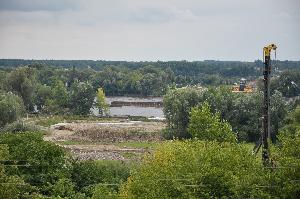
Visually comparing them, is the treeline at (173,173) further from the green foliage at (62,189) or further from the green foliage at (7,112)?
the green foliage at (7,112)

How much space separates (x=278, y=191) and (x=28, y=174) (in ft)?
58.2

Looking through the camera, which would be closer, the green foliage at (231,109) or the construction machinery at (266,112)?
the construction machinery at (266,112)

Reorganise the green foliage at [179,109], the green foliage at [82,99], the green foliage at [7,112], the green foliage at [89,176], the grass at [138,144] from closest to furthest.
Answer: the green foliage at [89,176]
the green foliage at [179,109]
the grass at [138,144]
the green foliage at [7,112]
the green foliage at [82,99]

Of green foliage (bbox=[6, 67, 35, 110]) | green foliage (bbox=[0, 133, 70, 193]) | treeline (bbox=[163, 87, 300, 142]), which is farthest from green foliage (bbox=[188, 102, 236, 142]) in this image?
green foliage (bbox=[6, 67, 35, 110])

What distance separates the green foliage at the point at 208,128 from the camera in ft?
124

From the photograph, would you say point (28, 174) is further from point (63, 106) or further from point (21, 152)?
point (63, 106)

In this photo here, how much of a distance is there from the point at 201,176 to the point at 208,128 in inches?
725

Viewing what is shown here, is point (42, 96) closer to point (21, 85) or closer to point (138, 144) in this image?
point (21, 85)

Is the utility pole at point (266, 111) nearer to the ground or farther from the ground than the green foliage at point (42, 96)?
farther from the ground

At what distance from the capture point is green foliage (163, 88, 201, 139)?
60.8m

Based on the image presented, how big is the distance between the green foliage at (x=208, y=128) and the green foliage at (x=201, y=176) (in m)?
12.2

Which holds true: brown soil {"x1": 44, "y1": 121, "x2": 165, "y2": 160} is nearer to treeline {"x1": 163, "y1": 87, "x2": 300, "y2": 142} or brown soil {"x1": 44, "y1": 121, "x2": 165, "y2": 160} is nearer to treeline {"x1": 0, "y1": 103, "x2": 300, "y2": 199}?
treeline {"x1": 163, "y1": 87, "x2": 300, "y2": 142}

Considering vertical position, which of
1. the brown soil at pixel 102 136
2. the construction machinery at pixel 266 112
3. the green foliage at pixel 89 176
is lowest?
the brown soil at pixel 102 136

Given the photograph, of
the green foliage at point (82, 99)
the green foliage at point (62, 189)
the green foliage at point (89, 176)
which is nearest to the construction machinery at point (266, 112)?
the green foliage at point (62, 189)
